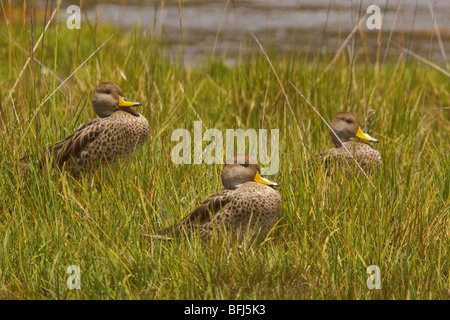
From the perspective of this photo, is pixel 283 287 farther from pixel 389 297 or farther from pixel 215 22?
pixel 215 22

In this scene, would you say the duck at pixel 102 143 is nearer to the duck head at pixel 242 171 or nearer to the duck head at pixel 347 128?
the duck head at pixel 242 171

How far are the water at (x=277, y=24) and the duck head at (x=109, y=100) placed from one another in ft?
11.1

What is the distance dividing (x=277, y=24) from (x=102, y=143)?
5.92 meters

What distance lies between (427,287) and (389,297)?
0.20 meters

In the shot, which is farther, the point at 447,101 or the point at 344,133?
the point at 447,101

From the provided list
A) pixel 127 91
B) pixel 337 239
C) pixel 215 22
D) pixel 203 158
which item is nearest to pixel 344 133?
pixel 203 158

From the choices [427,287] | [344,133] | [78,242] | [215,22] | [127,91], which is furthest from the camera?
[215,22]

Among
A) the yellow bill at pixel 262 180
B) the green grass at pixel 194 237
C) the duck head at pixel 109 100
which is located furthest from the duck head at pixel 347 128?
the duck head at pixel 109 100

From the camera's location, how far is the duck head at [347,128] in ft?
16.9

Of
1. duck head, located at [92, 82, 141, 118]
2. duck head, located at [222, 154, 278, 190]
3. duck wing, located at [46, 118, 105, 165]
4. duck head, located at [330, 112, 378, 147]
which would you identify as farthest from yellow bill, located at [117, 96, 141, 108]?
duck head, located at [330, 112, 378, 147]

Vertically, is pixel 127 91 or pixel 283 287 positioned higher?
pixel 127 91

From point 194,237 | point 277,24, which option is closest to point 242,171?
point 194,237

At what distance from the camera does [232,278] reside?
3398 mm

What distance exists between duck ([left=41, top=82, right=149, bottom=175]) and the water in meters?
3.56
